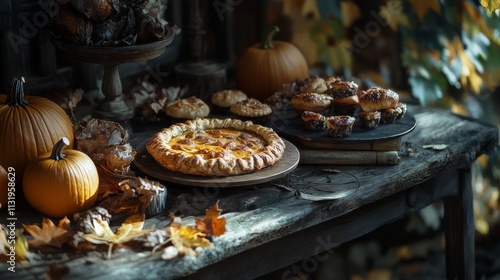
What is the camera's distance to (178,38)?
364cm

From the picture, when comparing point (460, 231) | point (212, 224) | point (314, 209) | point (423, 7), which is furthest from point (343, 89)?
point (423, 7)

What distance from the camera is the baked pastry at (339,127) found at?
2732mm

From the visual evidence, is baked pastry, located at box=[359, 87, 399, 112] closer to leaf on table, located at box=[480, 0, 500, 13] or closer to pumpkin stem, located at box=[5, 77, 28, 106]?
leaf on table, located at box=[480, 0, 500, 13]

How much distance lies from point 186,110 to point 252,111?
0.24 m

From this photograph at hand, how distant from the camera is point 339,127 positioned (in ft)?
8.96

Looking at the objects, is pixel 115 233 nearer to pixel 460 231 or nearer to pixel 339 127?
pixel 339 127

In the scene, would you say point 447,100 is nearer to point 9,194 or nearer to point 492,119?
point 492,119

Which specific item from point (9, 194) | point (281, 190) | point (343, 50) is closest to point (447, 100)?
point (343, 50)

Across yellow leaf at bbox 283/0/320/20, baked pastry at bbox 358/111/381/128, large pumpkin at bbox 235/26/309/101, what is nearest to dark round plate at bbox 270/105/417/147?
baked pastry at bbox 358/111/381/128

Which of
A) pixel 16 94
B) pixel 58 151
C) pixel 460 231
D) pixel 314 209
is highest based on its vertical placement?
pixel 16 94

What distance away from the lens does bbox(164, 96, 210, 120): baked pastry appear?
297 centimetres

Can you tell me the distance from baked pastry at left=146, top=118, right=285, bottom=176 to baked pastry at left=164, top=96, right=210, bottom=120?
0.14 m

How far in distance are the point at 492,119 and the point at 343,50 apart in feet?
2.75

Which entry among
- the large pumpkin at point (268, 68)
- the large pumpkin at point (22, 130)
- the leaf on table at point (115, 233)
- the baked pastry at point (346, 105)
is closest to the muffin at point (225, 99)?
the large pumpkin at point (268, 68)
